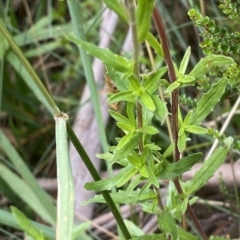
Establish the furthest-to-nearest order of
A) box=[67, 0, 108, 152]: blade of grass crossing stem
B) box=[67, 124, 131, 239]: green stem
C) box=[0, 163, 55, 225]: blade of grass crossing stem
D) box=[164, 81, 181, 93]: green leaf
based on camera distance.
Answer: box=[0, 163, 55, 225]: blade of grass crossing stem < box=[67, 0, 108, 152]: blade of grass crossing stem < box=[67, 124, 131, 239]: green stem < box=[164, 81, 181, 93]: green leaf

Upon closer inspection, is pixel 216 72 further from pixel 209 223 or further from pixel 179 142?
pixel 209 223

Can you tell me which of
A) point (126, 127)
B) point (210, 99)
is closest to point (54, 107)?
point (126, 127)

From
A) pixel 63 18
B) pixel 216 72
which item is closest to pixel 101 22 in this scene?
pixel 63 18

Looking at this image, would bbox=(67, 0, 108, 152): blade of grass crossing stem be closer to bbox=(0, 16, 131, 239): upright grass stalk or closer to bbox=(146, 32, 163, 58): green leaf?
bbox=(0, 16, 131, 239): upright grass stalk

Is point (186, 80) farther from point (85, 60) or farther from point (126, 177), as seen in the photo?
point (85, 60)

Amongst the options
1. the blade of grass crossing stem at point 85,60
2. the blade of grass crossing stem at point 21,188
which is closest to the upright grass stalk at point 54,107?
the blade of grass crossing stem at point 85,60

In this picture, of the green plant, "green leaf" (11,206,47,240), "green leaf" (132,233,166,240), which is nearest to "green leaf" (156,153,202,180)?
the green plant
